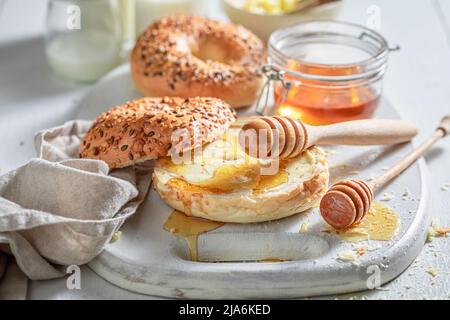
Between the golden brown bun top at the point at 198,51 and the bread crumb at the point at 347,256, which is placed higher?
the golden brown bun top at the point at 198,51

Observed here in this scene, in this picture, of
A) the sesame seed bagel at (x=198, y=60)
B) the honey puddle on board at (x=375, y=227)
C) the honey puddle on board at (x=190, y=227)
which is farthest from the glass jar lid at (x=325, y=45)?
the honey puddle on board at (x=190, y=227)

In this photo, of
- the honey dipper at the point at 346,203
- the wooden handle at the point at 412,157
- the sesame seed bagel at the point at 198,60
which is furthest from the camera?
the sesame seed bagel at the point at 198,60

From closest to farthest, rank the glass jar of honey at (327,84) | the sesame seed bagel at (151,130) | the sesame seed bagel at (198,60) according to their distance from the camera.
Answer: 1. the sesame seed bagel at (151,130)
2. the glass jar of honey at (327,84)
3. the sesame seed bagel at (198,60)

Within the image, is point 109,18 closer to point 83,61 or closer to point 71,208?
point 83,61

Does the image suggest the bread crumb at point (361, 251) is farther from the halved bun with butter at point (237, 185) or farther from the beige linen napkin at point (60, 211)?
the beige linen napkin at point (60, 211)

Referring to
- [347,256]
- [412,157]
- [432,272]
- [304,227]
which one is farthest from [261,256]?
[412,157]
